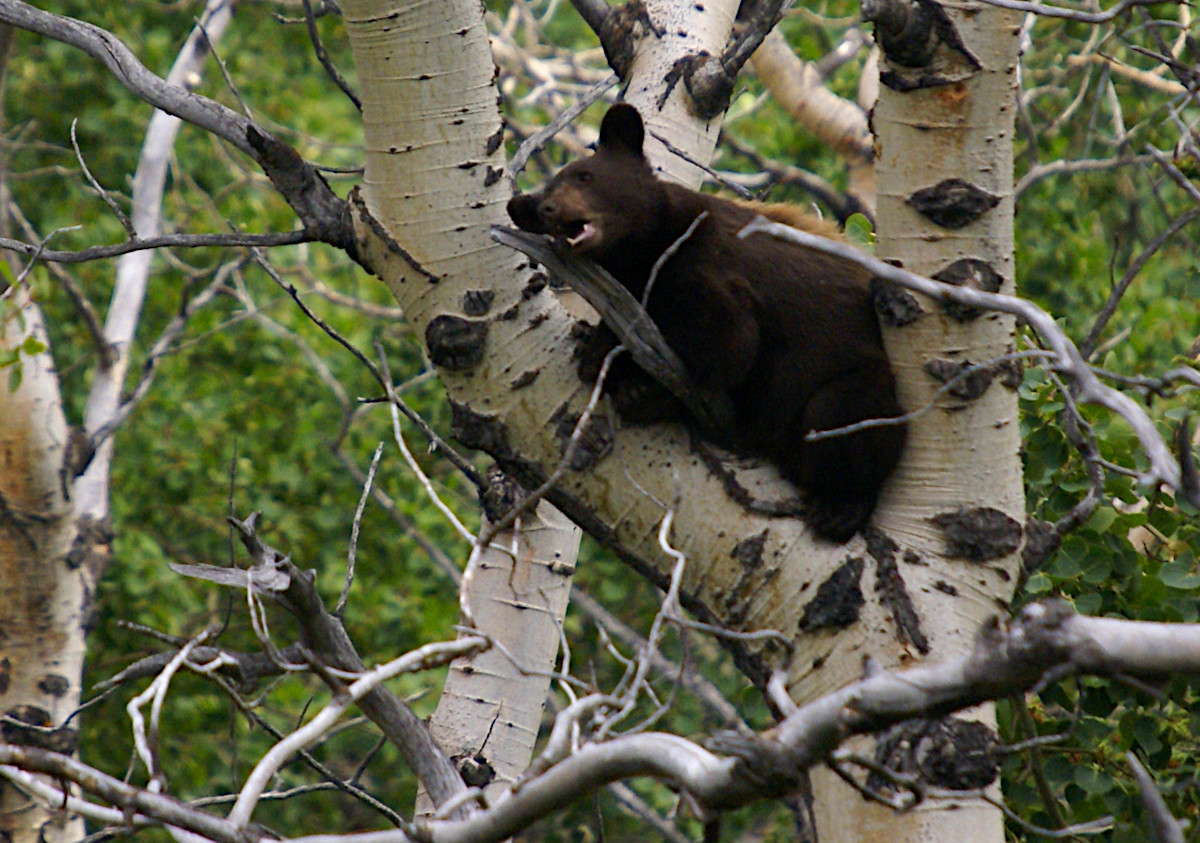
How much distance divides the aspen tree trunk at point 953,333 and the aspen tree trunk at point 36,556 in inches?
144

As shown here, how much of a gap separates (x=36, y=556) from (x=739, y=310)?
11.3ft

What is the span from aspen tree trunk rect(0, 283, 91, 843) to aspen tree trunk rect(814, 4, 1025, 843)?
3.66 m

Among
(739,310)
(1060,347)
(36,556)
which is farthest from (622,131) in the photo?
(36,556)

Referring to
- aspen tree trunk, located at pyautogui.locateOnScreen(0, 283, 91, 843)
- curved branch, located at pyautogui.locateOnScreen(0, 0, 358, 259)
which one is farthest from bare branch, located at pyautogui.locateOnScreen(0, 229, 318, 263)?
aspen tree trunk, located at pyautogui.locateOnScreen(0, 283, 91, 843)

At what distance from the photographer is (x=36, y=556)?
4785 millimetres

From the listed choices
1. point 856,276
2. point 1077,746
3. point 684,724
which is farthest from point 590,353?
point 684,724

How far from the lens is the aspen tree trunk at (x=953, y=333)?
87.8 inches

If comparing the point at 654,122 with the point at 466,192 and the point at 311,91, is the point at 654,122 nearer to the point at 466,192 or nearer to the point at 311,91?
the point at 466,192

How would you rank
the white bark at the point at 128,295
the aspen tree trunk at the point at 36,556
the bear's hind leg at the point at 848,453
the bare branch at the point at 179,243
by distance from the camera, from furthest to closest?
the white bark at the point at 128,295, the aspen tree trunk at the point at 36,556, the bare branch at the point at 179,243, the bear's hind leg at the point at 848,453

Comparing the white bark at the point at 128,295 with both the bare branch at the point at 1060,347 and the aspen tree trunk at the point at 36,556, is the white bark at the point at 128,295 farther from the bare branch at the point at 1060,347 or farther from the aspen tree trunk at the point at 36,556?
the bare branch at the point at 1060,347

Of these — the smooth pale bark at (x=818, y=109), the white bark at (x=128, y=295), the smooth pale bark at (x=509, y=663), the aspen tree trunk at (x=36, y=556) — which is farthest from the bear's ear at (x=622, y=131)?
the smooth pale bark at (x=818, y=109)

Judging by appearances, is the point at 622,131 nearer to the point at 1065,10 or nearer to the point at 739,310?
the point at 739,310

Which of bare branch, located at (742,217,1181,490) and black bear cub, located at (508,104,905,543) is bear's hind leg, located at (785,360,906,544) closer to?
black bear cub, located at (508,104,905,543)

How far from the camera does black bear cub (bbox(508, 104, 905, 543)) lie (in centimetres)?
259
